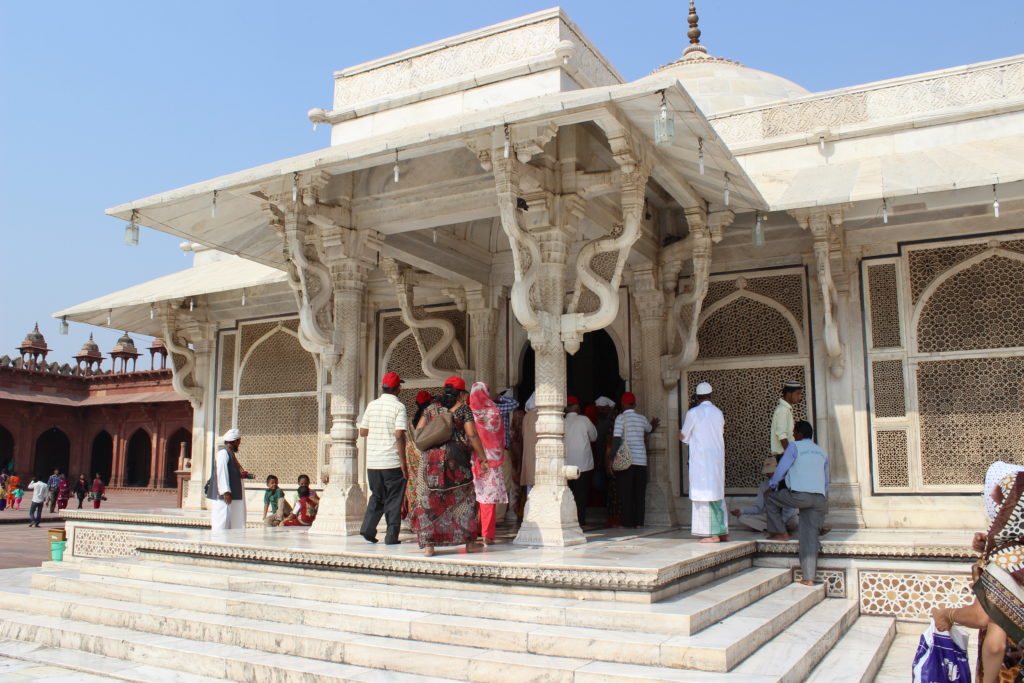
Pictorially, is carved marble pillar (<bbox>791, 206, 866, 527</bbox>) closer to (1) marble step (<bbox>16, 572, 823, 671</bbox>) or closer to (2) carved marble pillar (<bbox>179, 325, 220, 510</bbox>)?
(1) marble step (<bbox>16, 572, 823, 671</bbox>)

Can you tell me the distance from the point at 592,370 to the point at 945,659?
6630mm

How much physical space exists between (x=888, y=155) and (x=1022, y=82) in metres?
1.21

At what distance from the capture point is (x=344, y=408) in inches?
268

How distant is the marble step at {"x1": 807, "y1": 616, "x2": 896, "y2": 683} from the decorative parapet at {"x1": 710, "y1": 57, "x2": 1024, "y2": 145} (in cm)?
443

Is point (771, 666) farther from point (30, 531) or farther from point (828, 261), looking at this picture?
point (30, 531)

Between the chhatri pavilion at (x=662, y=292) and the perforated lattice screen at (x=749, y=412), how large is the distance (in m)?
0.02

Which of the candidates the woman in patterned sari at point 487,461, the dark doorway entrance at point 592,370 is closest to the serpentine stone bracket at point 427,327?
the dark doorway entrance at point 592,370

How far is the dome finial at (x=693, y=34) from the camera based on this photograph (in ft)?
37.6

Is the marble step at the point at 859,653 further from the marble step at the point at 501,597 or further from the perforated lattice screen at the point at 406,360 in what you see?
the perforated lattice screen at the point at 406,360

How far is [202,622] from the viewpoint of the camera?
4660 mm

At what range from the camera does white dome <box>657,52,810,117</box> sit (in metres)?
9.85

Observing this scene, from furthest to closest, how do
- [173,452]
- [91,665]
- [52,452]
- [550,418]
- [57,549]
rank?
[52,452] → [173,452] → [57,549] → [550,418] → [91,665]

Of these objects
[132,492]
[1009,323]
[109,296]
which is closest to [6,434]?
[132,492]

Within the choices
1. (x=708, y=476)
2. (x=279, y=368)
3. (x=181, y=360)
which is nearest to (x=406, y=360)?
(x=279, y=368)
